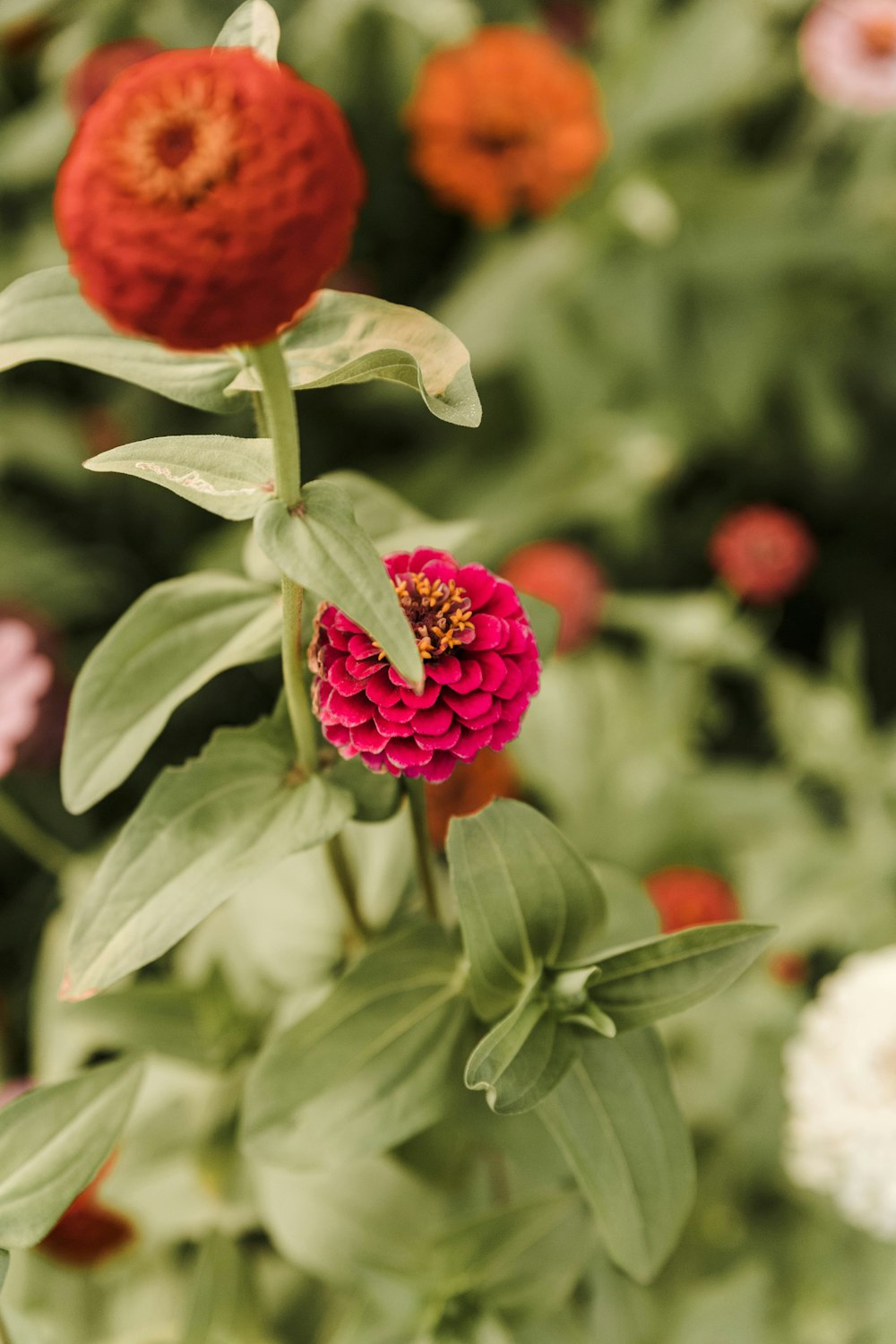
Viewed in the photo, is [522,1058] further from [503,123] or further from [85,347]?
[503,123]

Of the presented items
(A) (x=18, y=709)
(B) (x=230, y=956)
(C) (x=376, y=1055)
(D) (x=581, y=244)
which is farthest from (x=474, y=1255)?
(D) (x=581, y=244)

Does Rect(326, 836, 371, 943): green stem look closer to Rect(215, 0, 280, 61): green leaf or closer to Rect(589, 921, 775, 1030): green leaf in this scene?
Rect(589, 921, 775, 1030): green leaf

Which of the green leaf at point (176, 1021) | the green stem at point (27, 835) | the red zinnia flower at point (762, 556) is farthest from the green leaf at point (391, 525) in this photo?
the red zinnia flower at point (762, 556)

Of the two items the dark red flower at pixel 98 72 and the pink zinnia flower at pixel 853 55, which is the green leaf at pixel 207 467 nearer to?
the dark red flower at pixel 98 72

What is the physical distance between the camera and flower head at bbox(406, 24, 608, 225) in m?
1.06

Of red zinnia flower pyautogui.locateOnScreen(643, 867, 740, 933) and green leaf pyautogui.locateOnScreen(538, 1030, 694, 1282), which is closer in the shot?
green leaf pyautogui.locateOnScreen(538, 1030, 694, 1282)

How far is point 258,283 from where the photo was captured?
0.88 feet

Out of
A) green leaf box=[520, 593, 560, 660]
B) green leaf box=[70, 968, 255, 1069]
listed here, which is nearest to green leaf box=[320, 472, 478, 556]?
green leaf box=[520, 593, 560, 660]

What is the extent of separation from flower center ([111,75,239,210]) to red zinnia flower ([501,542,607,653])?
2.24 feet

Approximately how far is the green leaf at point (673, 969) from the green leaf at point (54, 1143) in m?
0.20

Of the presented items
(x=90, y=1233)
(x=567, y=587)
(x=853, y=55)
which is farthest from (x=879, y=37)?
(x=90, y=1233)

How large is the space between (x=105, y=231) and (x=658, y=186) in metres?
1.06

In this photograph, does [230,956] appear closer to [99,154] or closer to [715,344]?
[99,154]

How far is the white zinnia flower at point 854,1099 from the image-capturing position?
68cm
